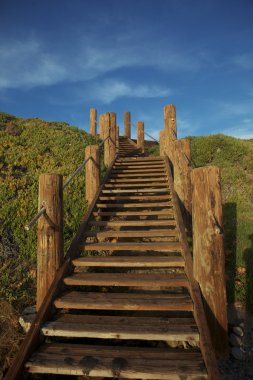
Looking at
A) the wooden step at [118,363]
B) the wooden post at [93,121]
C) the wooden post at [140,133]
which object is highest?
the wooden post at [93,121]

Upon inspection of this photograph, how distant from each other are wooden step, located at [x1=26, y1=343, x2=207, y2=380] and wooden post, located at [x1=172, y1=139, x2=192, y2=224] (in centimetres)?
352

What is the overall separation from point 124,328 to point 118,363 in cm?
43

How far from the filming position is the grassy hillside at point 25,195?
4840 millimetres

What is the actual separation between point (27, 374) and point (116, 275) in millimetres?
1603

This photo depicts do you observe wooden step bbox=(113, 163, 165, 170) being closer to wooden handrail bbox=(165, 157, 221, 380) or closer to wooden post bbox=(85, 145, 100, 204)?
wooden post bbox=(85, 145, 100, 204)

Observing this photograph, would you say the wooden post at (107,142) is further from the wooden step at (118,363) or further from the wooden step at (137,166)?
the wooden step at (118,363)

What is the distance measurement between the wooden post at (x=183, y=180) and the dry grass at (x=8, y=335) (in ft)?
12.8

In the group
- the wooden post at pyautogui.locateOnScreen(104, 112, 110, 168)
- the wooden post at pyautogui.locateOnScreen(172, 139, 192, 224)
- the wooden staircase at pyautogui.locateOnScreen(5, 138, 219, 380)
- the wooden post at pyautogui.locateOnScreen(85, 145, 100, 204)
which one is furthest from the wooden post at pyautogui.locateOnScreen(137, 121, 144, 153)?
the wooden staircase at pyautogui.locateOnScreen(5, 138, 219, 380)

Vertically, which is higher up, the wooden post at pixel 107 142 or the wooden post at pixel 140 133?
the wooden post at pixel 140 133

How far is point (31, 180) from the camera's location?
25.8ft

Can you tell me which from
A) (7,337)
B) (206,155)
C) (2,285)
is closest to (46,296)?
(7,337)

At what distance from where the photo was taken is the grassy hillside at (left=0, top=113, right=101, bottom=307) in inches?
191

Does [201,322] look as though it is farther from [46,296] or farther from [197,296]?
[46,296]

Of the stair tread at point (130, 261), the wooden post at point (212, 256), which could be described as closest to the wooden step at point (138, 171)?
the stair tread at point (130, 261)
